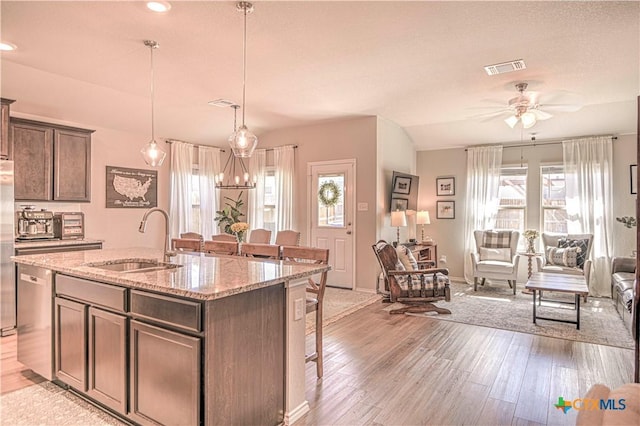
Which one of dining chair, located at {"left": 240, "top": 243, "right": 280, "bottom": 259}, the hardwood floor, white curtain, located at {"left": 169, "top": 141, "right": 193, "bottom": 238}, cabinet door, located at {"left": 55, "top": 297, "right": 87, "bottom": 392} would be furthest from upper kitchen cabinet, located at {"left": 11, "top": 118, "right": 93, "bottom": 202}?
the hardwood floor

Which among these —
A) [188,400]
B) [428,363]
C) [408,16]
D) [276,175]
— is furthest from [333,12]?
[276,175]

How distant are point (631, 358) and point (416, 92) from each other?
3498 millimetres

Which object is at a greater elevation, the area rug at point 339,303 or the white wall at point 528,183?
the white wall at point 528,183

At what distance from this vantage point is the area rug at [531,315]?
3.98m

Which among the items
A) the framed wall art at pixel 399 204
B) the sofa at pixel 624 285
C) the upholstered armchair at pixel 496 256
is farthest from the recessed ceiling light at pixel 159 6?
the upholstered armchair at pixel 496 256

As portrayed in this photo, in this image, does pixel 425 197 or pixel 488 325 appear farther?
pixel 425 197

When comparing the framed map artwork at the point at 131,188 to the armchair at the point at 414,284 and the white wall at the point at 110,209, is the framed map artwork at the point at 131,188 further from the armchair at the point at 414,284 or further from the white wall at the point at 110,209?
the armchair at the point at 414,284

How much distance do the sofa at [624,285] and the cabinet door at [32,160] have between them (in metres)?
6.61

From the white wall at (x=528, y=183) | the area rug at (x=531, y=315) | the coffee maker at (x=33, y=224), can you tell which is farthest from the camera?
the white wall at (x=528, y=183)

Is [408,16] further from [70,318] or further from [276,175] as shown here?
[276,175]

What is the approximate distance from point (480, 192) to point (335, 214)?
8.81ft

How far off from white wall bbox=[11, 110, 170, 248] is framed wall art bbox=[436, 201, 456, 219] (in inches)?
202

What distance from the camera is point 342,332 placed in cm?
404

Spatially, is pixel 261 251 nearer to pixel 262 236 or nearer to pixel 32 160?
pixel 262 236
